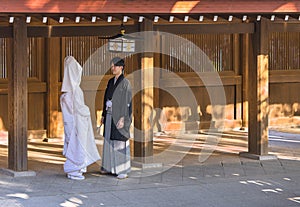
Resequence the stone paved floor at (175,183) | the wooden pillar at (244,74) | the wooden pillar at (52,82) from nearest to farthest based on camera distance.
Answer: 1. the stone paved floor at (175,183)
2. the wooden pillar at (52,82)
3. the wooden pillar at (244,74)

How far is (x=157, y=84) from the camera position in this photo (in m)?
16.0

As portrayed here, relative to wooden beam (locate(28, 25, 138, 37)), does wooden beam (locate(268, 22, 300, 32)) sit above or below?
above

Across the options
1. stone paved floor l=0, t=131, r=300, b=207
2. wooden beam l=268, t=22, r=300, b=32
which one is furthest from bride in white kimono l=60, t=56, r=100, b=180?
wooden beam l=268, t=22, r=300, b=32

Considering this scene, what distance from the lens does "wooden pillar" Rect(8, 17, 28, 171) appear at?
11273 millimetres

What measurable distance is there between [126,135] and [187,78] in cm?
533

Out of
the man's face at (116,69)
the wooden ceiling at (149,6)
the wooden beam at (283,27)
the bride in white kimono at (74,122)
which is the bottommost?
the bride in white kimono at (74,122)

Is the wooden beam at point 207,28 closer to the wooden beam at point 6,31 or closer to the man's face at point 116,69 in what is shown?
the man's face at point 116,69

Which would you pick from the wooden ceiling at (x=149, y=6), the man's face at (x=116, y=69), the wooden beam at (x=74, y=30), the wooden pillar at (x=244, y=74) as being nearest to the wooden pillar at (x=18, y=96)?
the wooden beam at (x=74, y=30)

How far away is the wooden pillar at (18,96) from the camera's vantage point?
37.0 ft

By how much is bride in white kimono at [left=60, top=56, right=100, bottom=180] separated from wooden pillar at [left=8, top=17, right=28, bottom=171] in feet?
2.09

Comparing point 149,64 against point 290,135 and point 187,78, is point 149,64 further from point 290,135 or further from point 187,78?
point 290,135

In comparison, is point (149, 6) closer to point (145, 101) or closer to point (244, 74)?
point (145, 101)

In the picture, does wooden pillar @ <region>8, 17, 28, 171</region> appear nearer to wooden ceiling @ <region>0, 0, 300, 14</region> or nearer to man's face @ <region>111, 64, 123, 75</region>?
wooden ceiling @ <region>0, 0, 300, 14</region>

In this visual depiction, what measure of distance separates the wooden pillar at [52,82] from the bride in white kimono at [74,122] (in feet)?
12.5
